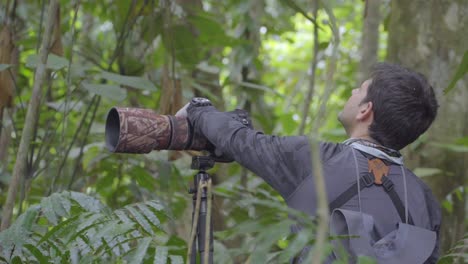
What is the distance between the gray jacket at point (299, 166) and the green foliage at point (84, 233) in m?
0.24

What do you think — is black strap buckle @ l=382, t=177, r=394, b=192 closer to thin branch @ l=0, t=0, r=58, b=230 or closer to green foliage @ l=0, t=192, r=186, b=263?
green foliage @ l=0, t=192, r=186, b=263

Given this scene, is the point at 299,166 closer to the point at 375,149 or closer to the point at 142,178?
the point at 375,149

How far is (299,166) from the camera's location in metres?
1.78

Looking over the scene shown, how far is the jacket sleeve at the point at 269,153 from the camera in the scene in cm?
179

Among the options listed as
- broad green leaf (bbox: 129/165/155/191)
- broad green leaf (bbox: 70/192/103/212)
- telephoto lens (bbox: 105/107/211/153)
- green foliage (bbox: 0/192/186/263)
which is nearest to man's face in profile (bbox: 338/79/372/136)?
telephoto lens (bbox: 105/107/211/153)

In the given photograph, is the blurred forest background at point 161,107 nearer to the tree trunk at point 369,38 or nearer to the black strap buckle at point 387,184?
the tree trunk at point 369,38

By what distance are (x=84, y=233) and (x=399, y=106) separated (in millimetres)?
848

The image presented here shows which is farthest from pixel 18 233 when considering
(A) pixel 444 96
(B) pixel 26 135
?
(A) pixel 444 96

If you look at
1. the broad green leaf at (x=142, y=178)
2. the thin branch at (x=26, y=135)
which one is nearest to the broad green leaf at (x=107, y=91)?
the thin branch at (x=26, y=135)

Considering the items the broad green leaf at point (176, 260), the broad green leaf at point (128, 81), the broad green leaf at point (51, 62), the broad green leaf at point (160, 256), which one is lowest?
the broad green leaf at point (176, 260)

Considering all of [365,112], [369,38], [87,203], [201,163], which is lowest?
[87,203]

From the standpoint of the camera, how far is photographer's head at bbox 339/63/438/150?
75.0 inches

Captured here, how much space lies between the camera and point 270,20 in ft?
14.1

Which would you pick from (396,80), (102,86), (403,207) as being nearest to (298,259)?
(403,207)
